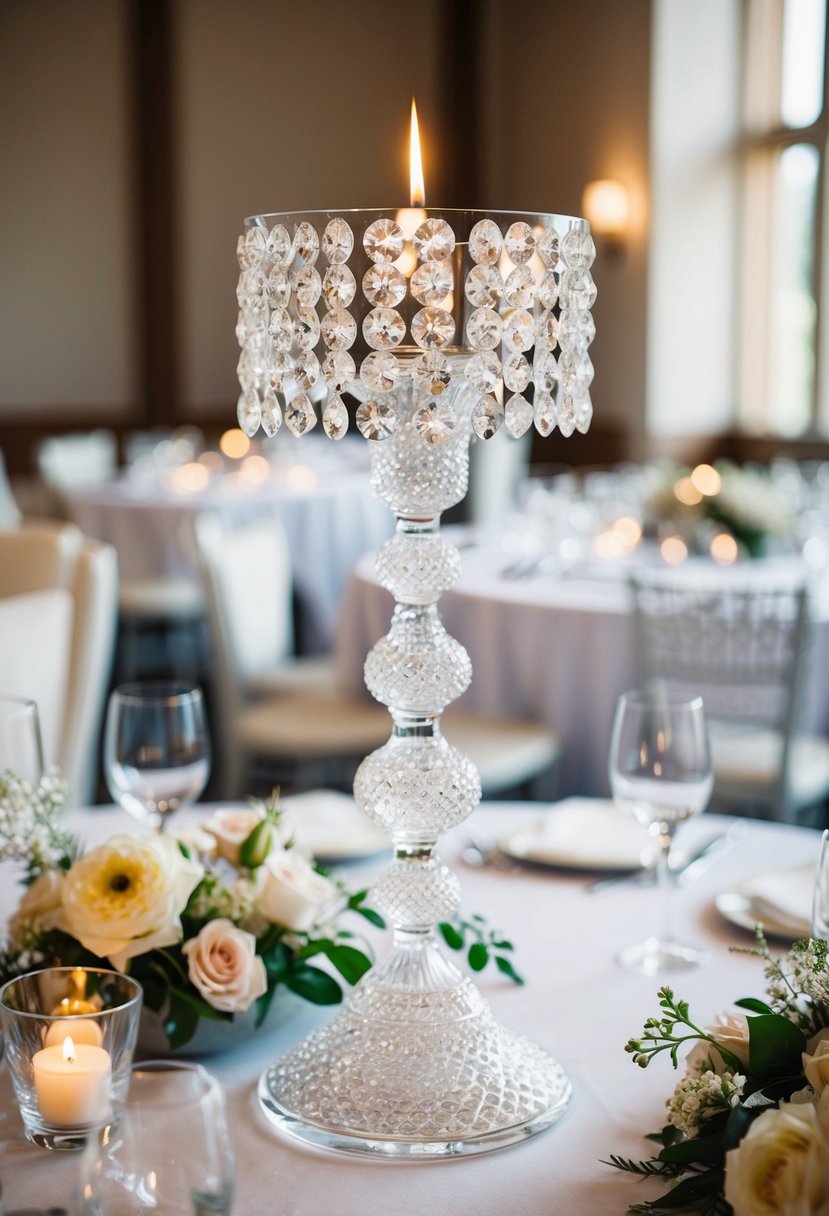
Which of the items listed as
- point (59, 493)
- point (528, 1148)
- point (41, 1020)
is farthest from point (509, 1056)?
point (59, 493)

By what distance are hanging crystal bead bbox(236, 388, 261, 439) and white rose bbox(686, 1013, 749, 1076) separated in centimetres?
51

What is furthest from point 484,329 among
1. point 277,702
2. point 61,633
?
point 277,702

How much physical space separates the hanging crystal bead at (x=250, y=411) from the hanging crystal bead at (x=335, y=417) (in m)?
0.07

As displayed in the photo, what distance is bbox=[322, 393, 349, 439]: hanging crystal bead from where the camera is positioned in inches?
35.4

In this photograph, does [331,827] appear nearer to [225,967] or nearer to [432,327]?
[225,967]

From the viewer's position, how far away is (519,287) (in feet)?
→ 2.88

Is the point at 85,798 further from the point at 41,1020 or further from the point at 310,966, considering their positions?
the point at 41,1020

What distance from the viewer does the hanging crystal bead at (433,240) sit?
2.79 ft

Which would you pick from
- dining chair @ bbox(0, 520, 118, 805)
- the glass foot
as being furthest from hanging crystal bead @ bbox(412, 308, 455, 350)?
dining chair @ bbox(0, 520, 118, 805)

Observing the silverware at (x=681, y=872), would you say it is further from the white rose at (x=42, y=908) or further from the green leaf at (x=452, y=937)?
the white rose at (x=42, y=908)

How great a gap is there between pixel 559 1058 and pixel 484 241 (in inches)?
24.3

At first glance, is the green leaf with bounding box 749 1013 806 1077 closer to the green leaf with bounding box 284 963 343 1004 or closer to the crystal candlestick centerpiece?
the crystal candlestick centerpiece

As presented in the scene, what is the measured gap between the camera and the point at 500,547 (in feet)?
12.3

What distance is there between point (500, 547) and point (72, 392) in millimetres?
6002
